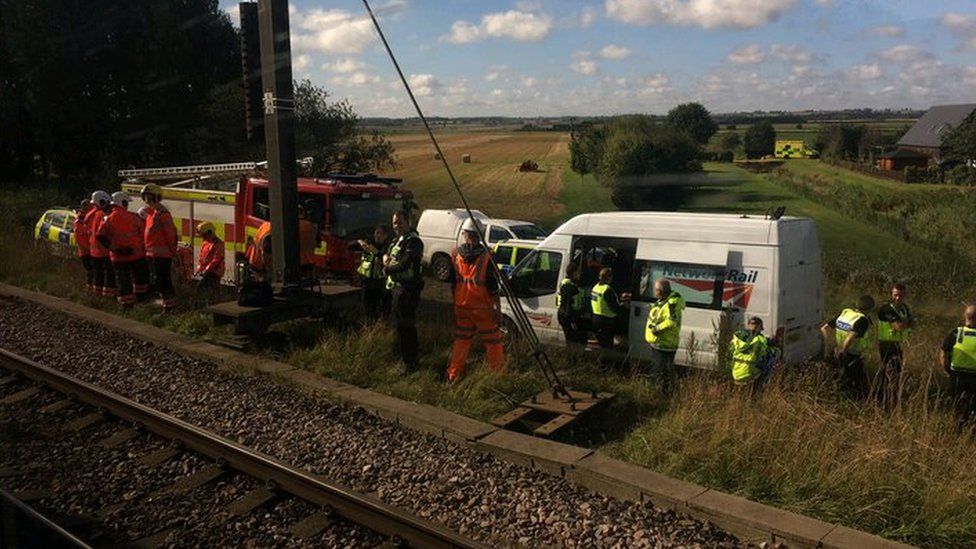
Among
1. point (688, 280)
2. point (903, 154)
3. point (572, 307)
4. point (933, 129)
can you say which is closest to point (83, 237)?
point (572, 307)

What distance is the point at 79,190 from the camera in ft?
95.7

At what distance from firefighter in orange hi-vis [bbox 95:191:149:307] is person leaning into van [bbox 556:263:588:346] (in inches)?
254

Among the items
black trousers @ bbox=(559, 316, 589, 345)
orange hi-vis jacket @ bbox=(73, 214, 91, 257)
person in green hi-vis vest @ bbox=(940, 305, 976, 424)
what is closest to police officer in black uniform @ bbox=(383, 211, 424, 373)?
black trousers @ bbox=(559, 316, 589, 345)

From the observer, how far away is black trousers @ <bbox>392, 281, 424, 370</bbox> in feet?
27.5

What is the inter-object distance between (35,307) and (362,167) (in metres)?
20.1

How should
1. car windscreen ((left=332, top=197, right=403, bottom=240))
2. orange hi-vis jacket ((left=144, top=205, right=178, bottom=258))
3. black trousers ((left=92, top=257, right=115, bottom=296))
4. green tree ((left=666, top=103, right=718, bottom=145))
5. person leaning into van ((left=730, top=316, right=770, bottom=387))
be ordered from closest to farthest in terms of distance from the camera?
person leaning into van ((left=730, top=316, right=770, bottom=387)) → orange hi-vis jacket ((left=144, top=205, right=178, bottom=258)) → black trousers ((left=92, top=257, right=115, bottom=296)) → car windscreen ((left=332, top=197, right=403, bottom=240)) → green tree ((left=666, top=103, right=718, bottom=145))

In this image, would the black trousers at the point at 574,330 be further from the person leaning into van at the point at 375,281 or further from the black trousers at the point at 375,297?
the black trousers at the point at 375,297

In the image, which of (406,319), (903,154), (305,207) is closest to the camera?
(406,319)

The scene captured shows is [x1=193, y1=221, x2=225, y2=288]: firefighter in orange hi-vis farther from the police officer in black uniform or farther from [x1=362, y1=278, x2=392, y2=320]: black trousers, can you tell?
the police officer in black uniform

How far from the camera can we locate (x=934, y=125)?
64.8m

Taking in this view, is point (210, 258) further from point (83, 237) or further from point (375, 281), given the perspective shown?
point (375, 281)

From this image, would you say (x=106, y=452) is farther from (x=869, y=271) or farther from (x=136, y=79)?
(x=136, y=79)

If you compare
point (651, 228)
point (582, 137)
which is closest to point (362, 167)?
point (582, 137)

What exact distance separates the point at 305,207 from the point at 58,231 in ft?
22.7
